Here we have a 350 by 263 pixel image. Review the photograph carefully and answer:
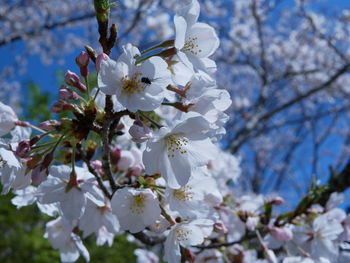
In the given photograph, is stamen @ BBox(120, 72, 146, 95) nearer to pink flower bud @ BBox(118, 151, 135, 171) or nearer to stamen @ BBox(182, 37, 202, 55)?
stamen @ BBox(182, 37, 202, 55)

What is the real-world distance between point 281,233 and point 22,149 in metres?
1.18

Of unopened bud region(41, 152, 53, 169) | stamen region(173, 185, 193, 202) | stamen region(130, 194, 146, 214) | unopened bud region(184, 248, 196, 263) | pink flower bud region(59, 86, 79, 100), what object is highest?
pink flower bud region(59, 86, 79, 100)

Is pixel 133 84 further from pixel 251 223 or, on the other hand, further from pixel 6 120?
pixel 251 223

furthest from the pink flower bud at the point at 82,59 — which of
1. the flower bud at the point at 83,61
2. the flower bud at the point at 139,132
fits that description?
the flower bud at the point at 139,132

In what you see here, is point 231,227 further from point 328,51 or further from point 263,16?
point 328,51

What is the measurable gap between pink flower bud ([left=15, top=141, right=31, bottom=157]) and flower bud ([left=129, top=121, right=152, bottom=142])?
1.12ft

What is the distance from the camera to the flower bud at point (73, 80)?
1135 mm

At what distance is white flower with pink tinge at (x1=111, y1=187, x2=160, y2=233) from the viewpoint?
1.11m

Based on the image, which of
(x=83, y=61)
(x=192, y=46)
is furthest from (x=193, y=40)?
(x=83, y=61)

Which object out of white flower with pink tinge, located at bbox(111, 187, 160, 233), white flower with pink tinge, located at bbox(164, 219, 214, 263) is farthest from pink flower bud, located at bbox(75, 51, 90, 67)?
white flower with pink tinge, located at bbox(164, 219, 214, 263)

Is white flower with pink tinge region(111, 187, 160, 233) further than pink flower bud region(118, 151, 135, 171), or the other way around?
pink flower bud region(118, 151, 135, 171)

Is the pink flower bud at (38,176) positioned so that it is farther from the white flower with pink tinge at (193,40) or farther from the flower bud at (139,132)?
the white flower with pink tinge at (193,40)

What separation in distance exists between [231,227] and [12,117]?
4.14ft

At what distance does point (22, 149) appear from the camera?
107 cm
